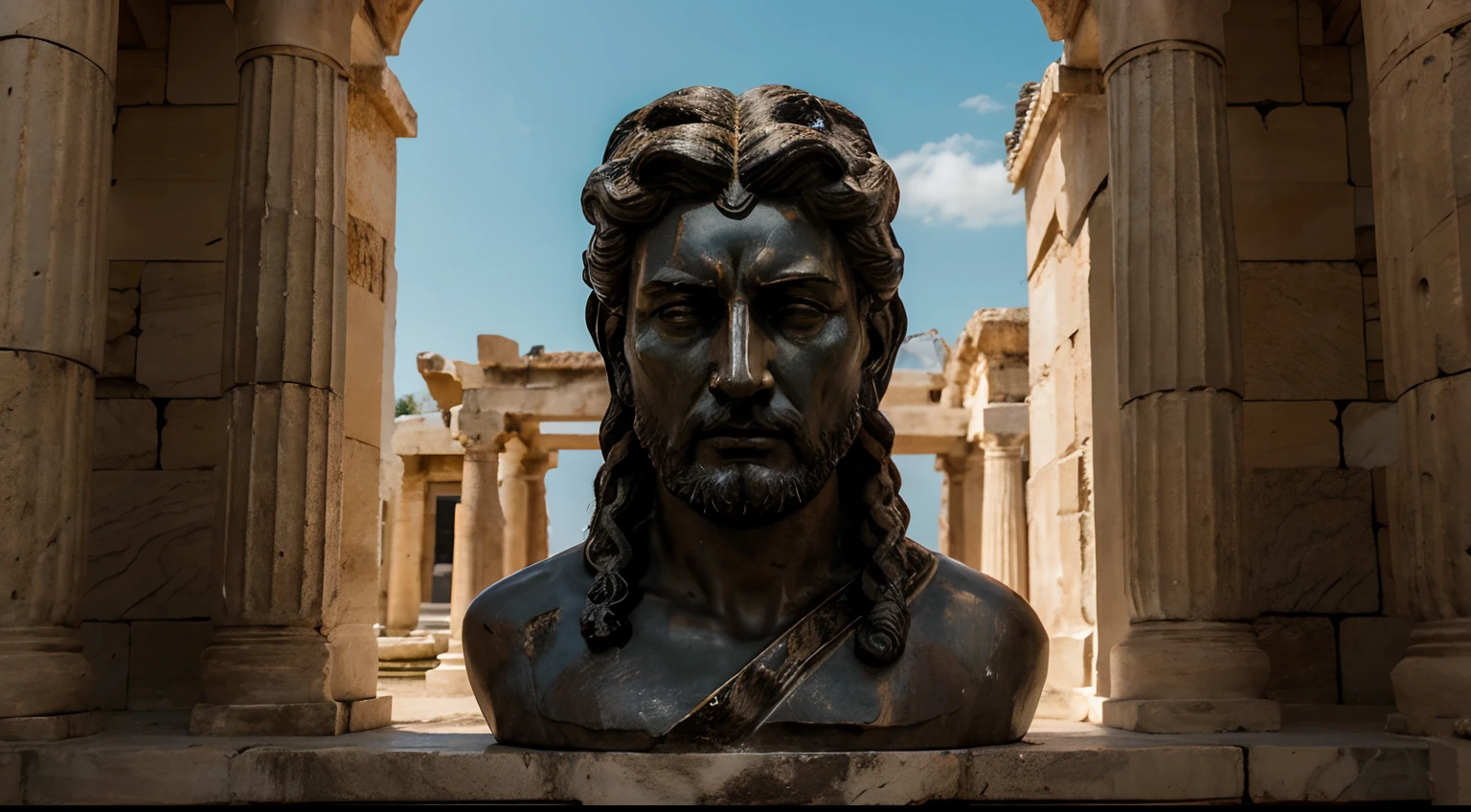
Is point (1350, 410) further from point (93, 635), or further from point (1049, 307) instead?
point (93, 635)

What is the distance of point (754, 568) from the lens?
3527mm

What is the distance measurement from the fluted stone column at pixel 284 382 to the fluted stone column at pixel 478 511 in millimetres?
12046

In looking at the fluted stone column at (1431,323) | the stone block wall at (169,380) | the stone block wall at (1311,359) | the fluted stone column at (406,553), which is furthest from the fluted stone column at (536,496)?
the fluted stone column at (1431,323)

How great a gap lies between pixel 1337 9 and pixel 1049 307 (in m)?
2.66

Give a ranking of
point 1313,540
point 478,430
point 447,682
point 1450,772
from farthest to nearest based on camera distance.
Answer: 1. point 478,430
2. point 447,682
3. point 1313,540
4. point 1450,772

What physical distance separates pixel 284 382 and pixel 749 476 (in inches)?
124

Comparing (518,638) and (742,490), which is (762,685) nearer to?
(742,490)

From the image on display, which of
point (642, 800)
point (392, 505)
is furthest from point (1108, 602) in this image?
point (392, 505)

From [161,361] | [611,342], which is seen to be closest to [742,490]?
[611,342]

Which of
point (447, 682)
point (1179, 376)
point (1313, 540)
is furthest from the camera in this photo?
point (447, 682)

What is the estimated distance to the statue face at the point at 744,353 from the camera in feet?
10.6

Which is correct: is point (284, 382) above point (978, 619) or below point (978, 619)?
above

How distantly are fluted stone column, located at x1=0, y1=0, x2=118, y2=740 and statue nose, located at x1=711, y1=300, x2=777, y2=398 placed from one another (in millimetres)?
2719

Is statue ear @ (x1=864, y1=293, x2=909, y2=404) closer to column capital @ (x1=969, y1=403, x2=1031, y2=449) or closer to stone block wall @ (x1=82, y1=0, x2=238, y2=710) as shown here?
stone block wall @ (x1=82, y1=0, x2=238, y2=710)
